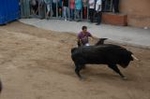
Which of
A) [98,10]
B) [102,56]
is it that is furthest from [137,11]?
[102,56]

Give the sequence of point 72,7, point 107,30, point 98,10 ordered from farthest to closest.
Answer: point 72,7 → point 98,10 → point 107,30

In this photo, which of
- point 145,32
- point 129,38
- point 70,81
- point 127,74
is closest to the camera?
point 70,81

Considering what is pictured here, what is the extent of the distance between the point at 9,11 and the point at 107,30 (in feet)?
17.8

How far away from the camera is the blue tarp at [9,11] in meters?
20.5

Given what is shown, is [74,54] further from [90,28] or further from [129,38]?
[90,28]

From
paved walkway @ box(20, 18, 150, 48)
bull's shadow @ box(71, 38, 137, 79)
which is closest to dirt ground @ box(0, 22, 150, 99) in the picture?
bull's shadow @ box(71, 38, 137, 79)

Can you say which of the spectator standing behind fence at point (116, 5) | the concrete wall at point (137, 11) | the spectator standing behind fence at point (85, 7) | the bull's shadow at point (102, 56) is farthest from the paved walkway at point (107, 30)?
the bull's shadow at point (102, 56)

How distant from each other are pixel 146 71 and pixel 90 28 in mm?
6695

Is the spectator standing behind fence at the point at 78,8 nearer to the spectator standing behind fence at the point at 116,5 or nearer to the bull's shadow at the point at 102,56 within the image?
the spectator standing behind fence at the point at 116,5

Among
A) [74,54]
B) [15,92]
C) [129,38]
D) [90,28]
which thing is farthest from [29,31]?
[15,92]

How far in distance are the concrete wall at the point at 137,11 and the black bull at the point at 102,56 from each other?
7.44m

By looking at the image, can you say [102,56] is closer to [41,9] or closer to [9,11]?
[9,11]

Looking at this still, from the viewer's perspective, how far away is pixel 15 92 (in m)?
10.5

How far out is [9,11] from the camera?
21.1 metres
